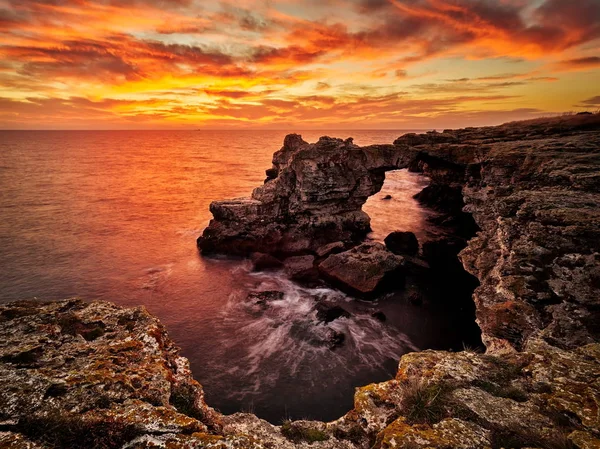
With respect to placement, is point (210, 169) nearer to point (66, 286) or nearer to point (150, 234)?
point (150, 234)

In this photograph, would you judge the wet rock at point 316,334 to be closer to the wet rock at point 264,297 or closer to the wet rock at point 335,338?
the wet rock at point 335,338

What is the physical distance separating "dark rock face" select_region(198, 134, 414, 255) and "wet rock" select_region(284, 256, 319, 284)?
5.85ft

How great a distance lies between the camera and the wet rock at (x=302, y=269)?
99.9 feet

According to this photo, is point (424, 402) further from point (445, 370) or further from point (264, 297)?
point (264, 297)

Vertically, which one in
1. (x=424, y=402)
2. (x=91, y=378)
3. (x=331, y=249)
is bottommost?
(x=331, y=249)

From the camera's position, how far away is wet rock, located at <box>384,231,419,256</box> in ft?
117

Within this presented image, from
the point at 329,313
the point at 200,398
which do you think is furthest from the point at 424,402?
the point at 329,313

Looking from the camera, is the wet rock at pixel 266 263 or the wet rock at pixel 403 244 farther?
the wet rock at pixel 403 244

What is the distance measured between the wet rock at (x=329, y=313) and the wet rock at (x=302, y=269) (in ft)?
16.8

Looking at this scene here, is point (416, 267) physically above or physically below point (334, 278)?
below

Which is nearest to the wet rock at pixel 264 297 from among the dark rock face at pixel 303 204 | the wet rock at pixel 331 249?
the wet rock at pixel 331 249

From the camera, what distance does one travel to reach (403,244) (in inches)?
1421

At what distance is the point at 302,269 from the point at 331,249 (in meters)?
3.94

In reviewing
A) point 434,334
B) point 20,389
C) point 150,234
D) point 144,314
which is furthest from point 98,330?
point 150,234
